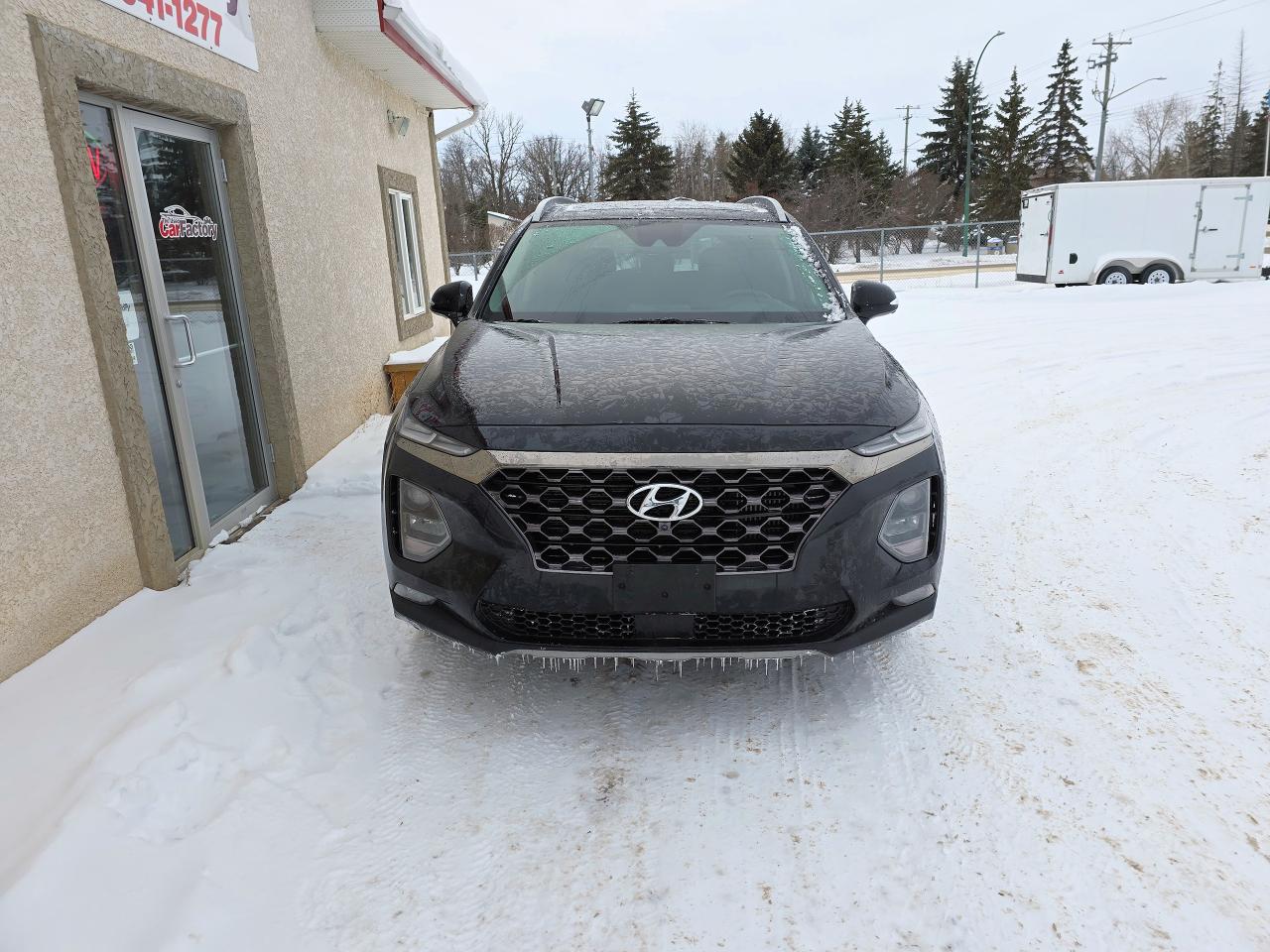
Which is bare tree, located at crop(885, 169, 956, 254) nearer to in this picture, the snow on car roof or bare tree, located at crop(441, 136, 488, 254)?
bare tree, located at crop(441, 136, 488, 254)

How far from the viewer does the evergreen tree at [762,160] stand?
159 feet

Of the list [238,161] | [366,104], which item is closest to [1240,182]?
[366,104]

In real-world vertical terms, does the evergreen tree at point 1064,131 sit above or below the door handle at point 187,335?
above

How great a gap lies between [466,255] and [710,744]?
93.0 feet

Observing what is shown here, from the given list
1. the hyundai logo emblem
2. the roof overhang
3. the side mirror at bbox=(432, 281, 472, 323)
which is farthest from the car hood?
the roof overhang

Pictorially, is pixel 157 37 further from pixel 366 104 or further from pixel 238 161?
pixel 366 104

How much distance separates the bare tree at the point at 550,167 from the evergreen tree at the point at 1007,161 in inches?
963

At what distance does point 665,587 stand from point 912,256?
28667mm

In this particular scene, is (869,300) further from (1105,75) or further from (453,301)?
(1105,75)

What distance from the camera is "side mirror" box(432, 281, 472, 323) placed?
156 inches

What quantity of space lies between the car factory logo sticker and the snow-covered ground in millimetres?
1756

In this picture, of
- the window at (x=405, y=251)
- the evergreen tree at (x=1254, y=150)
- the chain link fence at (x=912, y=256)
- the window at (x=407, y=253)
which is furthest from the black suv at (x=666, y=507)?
the evergreen tree at (x=1254, y=150)

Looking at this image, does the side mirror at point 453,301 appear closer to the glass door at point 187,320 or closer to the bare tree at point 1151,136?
the glass door at point 187,320

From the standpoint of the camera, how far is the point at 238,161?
4875mm
